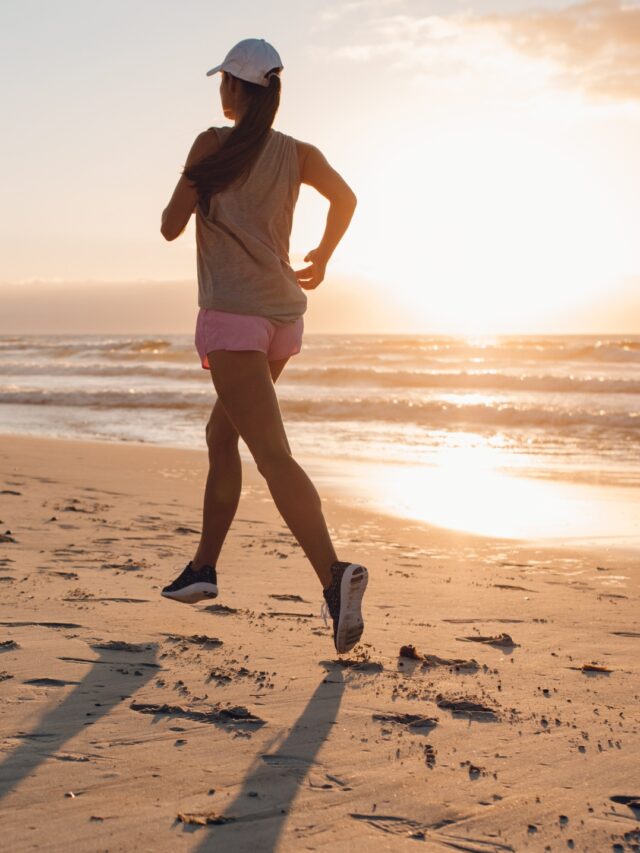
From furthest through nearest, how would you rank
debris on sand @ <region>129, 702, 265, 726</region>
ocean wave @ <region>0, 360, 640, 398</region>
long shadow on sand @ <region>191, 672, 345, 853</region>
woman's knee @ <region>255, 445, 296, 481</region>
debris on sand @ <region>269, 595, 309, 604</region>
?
ocean wave @ <region>0, 360, 640, 398</region>, debris on sand @ <region>269, 595, 309, 604</region>, woman's knee @ <region>255, 445, 296, 481</region>, debris on sand @ <region>129, 702, 265, 726</region>, long shadow on sand @ <region>191, 672, 345, 853</region>

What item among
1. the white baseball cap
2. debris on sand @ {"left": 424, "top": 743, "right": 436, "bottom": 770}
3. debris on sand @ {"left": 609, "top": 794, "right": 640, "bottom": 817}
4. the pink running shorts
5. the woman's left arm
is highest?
the white baseball cap

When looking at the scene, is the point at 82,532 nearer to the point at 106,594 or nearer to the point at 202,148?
the point at 106,594

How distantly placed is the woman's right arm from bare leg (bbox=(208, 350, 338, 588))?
15.4 inches

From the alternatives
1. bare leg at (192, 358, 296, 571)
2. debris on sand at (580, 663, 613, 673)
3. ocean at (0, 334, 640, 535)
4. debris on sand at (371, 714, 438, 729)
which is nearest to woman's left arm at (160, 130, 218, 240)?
bare leg at (192, 358, 296, 571)

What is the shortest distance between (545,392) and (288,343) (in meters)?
20.3

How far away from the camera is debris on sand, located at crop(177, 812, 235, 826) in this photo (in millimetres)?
1801

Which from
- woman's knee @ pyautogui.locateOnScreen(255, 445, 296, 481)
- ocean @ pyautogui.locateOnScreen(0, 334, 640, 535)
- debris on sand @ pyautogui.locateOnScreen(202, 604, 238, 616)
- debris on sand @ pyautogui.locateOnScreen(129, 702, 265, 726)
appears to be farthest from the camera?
ocean @ pyautogui.locateOnScreen(0, 334, 640, 535)

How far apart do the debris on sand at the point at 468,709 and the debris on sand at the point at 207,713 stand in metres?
0.50

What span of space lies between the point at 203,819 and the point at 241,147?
1813 mm

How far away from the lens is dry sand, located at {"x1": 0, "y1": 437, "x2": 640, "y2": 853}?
1824 mm

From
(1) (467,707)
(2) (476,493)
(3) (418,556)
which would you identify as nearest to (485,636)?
(1) (467,707)

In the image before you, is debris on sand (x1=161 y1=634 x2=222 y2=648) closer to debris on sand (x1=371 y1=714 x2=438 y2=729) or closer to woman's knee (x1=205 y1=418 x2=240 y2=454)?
woman's knee (x1=205 y1=418 x2=240 y2=454)

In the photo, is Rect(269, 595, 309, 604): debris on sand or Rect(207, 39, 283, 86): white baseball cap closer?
Rect(207, 39, 283, 86): white baseball cap

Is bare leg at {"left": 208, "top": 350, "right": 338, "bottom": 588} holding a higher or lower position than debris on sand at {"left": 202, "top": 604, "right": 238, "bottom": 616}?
higher
